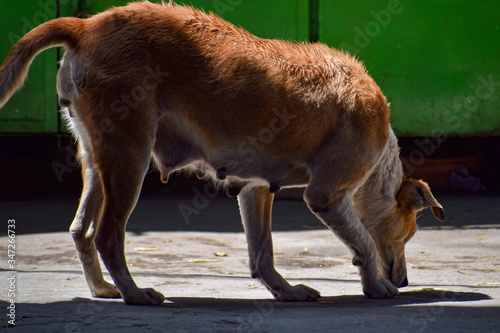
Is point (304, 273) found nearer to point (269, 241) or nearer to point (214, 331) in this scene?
point (269, 241)

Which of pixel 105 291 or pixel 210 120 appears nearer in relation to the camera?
pixel 210 120

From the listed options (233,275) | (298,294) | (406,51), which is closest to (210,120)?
(298,294)

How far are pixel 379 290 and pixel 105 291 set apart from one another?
1709 mm

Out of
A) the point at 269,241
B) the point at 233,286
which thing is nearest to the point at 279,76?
the point at 269,241

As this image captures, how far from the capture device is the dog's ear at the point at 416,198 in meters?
5.21

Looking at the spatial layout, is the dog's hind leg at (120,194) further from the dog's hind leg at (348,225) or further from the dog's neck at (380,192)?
the dog's neck at (380,192)

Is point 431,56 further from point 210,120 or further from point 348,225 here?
point 210,120

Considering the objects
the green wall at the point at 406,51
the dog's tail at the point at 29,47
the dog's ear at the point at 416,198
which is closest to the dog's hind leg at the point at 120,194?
the dog's tail at the point at 29,47

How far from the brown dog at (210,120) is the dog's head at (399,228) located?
0.02 metres

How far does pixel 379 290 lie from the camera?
4.78 meters

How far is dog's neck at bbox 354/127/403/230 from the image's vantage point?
5.18 m

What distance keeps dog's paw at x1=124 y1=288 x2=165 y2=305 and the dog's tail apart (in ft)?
4.40

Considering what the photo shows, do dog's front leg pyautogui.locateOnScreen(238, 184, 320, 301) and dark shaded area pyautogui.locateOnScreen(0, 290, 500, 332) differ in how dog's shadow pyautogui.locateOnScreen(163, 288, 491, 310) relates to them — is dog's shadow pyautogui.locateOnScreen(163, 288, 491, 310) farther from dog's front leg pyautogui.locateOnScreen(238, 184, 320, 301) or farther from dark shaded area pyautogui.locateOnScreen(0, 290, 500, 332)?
dog's front leg pyautogui.locateOnScreen(238, 184, 320, 301)

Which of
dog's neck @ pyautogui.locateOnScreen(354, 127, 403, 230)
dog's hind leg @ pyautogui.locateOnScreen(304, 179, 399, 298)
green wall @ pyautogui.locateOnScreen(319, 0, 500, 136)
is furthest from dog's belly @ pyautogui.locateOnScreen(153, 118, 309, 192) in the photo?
green wall @ pyautogui.locateOnScreen(319, 0, 500, 136)
